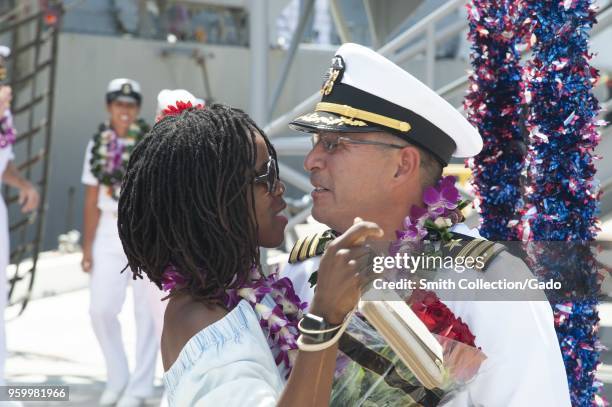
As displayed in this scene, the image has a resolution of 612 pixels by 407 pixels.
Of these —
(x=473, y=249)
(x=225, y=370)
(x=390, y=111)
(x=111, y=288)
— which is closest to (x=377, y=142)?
(x=390, y=111)

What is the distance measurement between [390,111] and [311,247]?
0.43m

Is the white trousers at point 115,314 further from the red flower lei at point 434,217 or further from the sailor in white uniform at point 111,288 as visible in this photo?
the red flower lei at point 434,217

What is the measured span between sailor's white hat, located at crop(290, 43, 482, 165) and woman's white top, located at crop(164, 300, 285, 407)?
1.93ft

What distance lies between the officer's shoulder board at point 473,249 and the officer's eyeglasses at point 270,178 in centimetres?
39

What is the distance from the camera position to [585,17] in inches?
124

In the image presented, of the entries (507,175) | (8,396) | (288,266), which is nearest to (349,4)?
(8,396)

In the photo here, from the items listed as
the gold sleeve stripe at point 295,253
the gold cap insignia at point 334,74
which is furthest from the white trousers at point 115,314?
the gold cap insignia at point 334,74

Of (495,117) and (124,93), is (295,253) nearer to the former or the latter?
(495,117)

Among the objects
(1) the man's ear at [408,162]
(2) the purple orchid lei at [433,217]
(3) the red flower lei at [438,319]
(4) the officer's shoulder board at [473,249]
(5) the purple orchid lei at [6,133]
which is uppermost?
(5) the purple orchid lei at [6,133]

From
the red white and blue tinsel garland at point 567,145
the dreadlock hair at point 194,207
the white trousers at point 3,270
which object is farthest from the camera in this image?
the white trousers at point 3,270

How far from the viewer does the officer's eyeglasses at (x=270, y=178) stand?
2.13 meters

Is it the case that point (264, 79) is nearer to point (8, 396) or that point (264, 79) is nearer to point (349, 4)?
point (8, 396)

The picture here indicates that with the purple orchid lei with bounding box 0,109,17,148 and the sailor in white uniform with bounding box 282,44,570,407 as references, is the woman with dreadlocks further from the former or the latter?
the purple orchid lei with bounding box 0,109,17,148

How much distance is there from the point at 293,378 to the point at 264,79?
4590 mm
